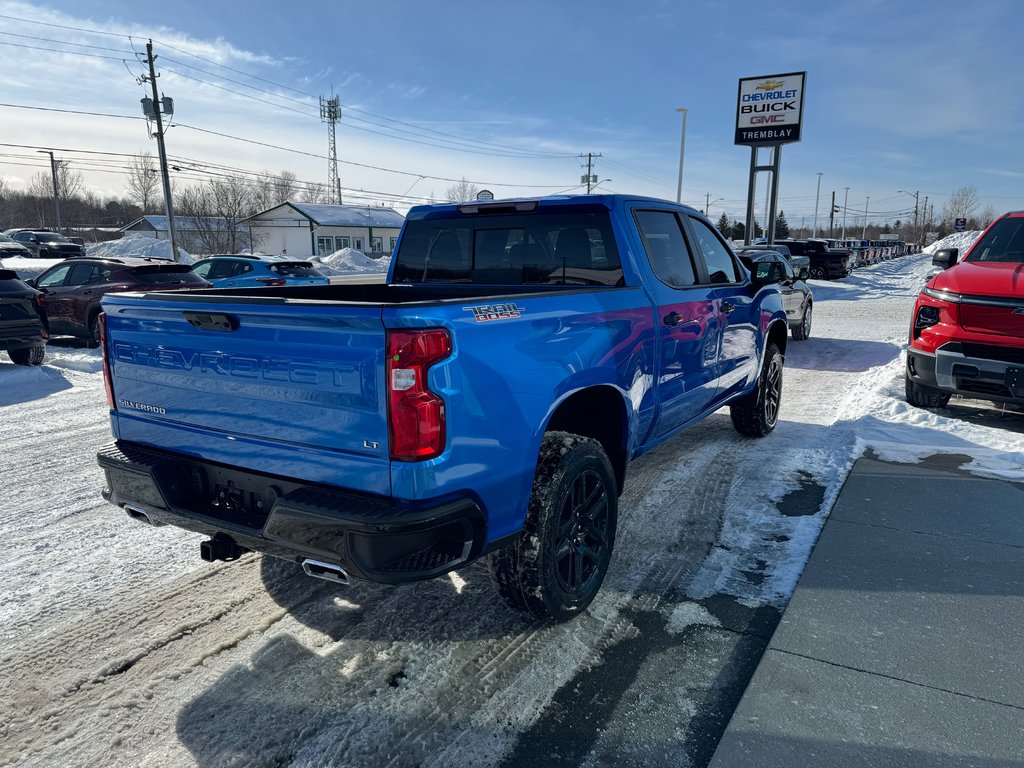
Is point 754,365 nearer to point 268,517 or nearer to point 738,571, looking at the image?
point 738,571

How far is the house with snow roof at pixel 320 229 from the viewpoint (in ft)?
187

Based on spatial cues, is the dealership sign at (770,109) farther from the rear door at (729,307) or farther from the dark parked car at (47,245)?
the dark parked car at (47,245)

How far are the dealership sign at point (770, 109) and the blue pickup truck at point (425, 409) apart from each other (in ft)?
85.8

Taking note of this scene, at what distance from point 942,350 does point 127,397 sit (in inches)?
265

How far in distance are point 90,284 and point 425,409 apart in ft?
38.6

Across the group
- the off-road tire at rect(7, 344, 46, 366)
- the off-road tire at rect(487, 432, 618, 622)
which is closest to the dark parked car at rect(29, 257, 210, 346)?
the off-road tire at rect(7, 344, 46, 366)

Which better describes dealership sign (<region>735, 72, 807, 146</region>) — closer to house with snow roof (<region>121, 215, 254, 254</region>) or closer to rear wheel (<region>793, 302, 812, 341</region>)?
rear wheel (<region>793, 302, 812, 341</region>)

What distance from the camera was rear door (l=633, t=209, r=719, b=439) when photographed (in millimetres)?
4004

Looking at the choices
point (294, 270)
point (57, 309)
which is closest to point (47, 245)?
point (294, 270)

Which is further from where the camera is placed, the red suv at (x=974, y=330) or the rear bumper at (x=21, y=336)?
the rear bumper at (x=21, y=336)

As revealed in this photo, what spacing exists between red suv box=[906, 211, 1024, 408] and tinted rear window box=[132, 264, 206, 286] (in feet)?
37.1

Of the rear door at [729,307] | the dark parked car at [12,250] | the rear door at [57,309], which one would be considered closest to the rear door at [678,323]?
the rear door at [729,307]

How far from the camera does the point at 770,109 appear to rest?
2691cm

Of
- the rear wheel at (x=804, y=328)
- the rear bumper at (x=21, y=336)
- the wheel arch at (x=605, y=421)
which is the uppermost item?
the wheel arch at (x=605, y=421)
